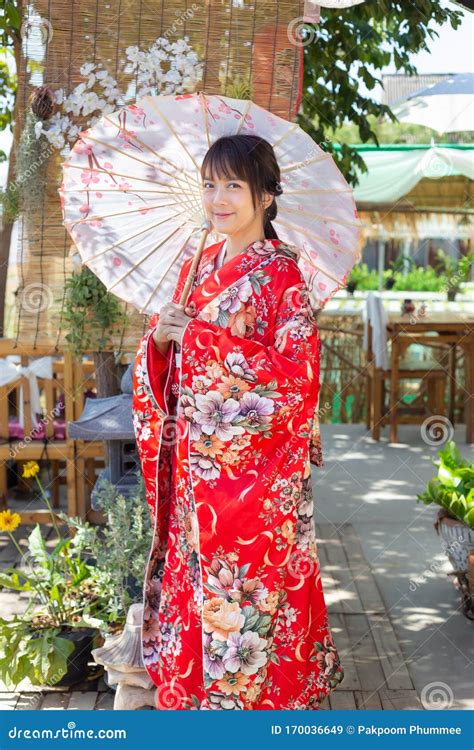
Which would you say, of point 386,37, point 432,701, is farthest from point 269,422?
point 386,37

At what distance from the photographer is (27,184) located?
4.12 meters

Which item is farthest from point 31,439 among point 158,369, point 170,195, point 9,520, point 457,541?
point 158,369

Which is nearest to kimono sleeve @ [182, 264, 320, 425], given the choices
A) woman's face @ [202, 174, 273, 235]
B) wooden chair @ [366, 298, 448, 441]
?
woman's face @ [202, 174, 273, 235]

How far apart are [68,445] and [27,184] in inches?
63.1

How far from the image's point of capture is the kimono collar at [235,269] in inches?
100

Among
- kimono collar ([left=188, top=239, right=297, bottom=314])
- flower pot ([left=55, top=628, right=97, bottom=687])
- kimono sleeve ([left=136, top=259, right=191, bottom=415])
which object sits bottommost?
flower pot ([left=55, top=628, right=97, bottom=687])

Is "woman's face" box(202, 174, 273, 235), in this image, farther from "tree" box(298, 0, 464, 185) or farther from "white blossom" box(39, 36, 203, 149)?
"tree" box(298, 0, 464, 185)

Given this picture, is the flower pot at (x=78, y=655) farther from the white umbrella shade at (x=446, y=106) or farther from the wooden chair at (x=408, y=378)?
the white umbrella shade at (x=446, y=106)

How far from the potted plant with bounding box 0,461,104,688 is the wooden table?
13.2 ft

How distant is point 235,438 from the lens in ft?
8.22

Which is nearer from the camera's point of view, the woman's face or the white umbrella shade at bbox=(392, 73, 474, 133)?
the woman's face

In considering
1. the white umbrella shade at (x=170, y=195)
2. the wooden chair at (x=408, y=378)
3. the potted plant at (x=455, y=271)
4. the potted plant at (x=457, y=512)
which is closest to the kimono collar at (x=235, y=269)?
the white umbrella shade at (x=170, y=195)

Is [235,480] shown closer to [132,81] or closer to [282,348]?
[282,348]

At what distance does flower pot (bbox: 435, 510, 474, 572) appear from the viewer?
12.8 feet
